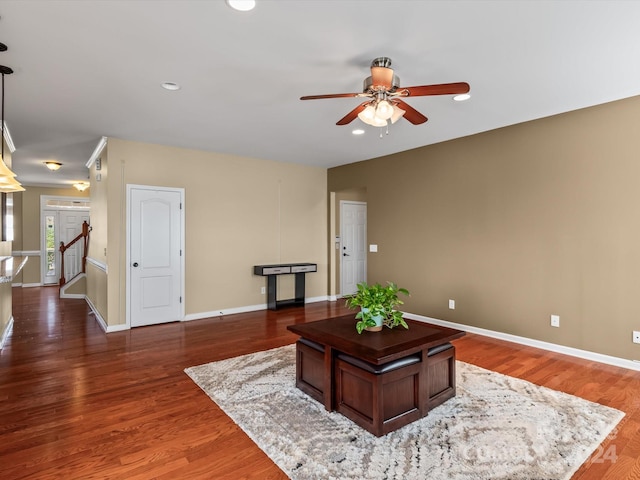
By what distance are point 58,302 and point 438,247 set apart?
7.46m

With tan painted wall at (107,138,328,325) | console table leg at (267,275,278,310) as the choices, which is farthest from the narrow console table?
tan painted wall at (107,138,328,325)

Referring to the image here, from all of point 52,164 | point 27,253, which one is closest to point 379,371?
point 52,164

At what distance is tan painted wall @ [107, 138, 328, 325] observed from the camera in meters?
5.14

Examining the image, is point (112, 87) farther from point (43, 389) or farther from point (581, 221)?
point (581, 221)

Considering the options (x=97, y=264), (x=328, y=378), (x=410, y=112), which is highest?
(x=410, y=112)

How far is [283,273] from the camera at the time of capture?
6402mm

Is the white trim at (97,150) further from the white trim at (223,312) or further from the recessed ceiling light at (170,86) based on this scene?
the white trim at (223,312)

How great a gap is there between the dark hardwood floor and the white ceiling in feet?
8.91

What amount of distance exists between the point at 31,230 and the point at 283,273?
25.3 ft

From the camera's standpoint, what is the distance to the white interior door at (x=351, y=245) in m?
7.67

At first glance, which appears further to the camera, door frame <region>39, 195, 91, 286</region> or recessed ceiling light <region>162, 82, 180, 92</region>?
door frame <region>39, 195, 91, 286</region>

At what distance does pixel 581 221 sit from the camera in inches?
156

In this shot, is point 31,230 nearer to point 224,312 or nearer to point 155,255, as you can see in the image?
point 155,255

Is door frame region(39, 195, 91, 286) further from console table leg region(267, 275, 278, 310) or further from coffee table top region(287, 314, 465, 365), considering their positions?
coffee table top region(287, 314, 465, 365)
